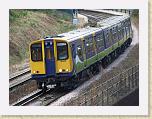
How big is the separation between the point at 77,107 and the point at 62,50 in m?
1.01

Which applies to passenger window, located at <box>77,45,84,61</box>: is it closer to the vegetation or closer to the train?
the train

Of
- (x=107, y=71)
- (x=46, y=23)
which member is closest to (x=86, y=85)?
(x=107, y=71)

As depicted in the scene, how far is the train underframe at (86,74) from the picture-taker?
11.7 meters

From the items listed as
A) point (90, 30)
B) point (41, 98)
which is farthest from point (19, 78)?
point (90, 30)

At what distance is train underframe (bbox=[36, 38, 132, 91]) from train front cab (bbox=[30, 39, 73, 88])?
31mm

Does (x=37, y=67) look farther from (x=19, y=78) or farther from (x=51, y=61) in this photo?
(x=19, y=78)

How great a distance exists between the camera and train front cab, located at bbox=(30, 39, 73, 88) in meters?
11.7

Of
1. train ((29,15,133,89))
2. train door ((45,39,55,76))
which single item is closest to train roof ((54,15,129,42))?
train ((29,15,133,89))

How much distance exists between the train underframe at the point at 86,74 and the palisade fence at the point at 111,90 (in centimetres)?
39

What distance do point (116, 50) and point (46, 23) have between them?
1.24 m

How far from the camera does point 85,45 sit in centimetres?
1212

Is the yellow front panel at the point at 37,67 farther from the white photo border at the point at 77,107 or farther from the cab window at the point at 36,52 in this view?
the white photo border at the point at 77,107

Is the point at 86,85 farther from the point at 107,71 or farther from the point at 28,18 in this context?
the point at 28,18
